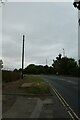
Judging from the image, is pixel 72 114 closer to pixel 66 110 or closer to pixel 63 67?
pixel 66 110

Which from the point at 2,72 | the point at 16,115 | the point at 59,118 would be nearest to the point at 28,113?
the point at 16,115

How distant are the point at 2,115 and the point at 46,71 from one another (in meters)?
153

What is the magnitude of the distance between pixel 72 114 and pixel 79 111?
0.95 meters

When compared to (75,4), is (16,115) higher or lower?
lower

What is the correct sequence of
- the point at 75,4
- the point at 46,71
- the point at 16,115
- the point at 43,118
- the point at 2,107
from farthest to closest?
the point at 46,71
the point at 75,4
the point at 2,107
the point at 16,115
the point at 43,118

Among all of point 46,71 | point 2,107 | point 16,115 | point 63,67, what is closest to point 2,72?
point 2,107

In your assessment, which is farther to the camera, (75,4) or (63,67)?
(63,67)

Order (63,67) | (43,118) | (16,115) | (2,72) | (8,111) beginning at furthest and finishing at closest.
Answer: (63,67), (2,72), (8,111), (16,115), (43,118)

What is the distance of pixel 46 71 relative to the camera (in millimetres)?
167250

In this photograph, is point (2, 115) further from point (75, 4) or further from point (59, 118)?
point (75, 4)

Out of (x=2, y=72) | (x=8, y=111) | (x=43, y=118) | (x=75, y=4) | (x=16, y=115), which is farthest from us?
(x=2, y=72)

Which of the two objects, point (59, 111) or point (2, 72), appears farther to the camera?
point (2, 72)

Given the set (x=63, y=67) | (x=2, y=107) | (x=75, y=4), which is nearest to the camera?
(x=2, y=107)

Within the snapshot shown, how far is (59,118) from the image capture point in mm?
13312
